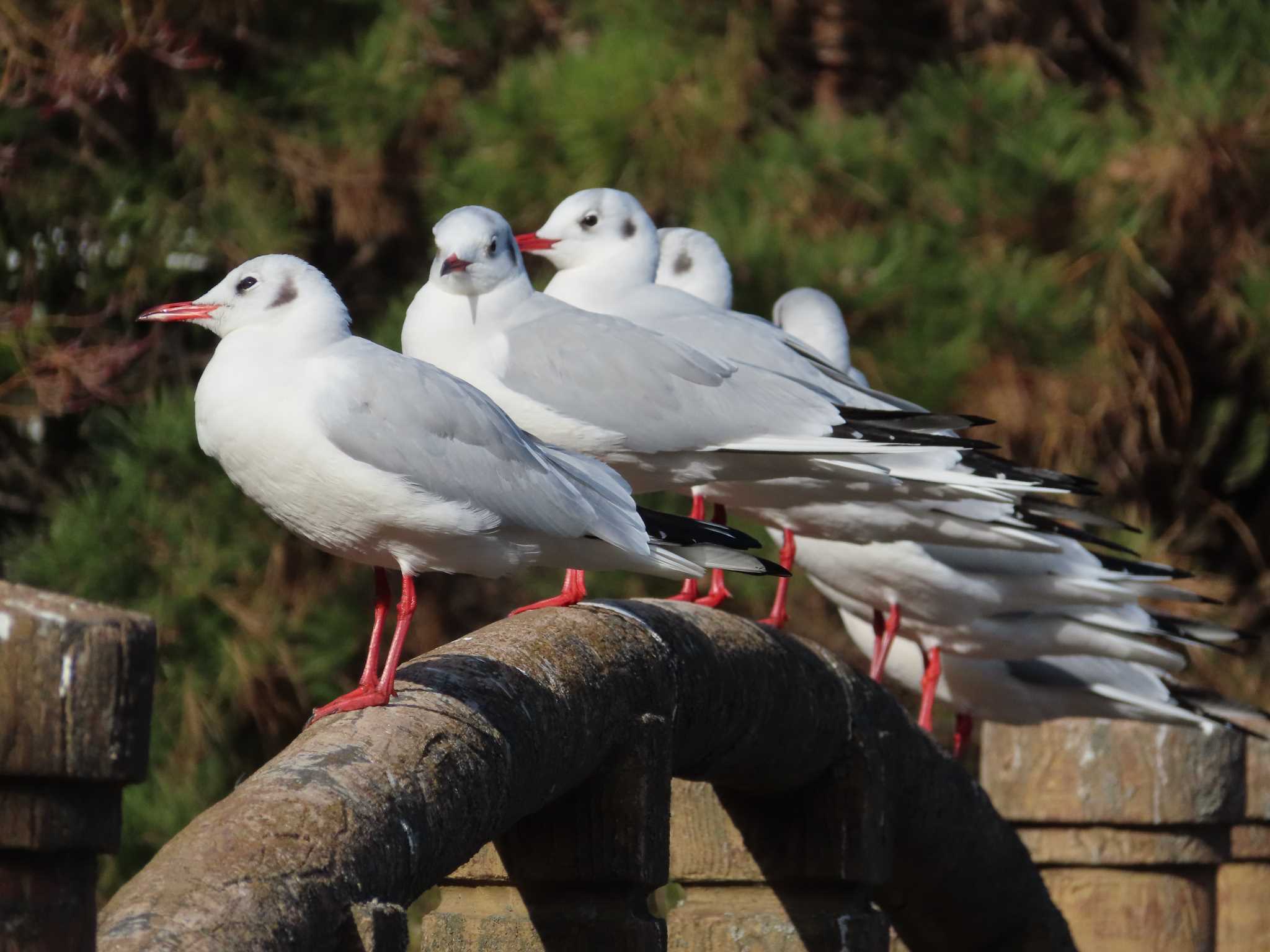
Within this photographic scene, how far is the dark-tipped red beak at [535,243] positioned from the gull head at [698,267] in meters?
0.54

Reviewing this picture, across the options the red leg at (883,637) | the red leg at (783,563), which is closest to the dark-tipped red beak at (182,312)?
the red leg at (783,563)

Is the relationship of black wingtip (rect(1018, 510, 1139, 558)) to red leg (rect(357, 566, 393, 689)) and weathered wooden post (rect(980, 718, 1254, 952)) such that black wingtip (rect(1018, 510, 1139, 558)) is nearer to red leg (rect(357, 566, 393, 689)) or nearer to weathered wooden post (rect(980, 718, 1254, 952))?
weathered wooden post (rect(980, 718, 1254, 952))

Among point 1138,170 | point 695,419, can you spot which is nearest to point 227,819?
point 695,419

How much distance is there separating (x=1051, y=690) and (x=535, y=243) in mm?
1711

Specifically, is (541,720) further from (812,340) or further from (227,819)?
(812,340)

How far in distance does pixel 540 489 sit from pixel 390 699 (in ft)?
1.67

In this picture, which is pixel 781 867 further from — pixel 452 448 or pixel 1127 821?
pixel 1127 821

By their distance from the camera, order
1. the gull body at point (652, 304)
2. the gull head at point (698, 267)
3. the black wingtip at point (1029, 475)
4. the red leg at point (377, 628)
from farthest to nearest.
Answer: the gull head at point (698, 267) → the gull body at point (652, 304) → the black wingtip at point (1029, 475) → the red leg at point (377, 628)

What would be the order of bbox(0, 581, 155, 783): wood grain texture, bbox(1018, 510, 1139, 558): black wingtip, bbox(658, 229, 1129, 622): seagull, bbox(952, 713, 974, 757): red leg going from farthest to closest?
1. bbox(952, 713, 974, 757): red leg
2. bbox(1018, 510, 1139, 558): black wingtip
3. bbox(658, 229, 1129, 622): seagull
4. bbox(0, 581, 155, 783): wood grain texture

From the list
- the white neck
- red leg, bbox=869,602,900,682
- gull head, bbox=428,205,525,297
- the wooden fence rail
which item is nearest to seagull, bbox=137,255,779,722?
the wooden fence rail

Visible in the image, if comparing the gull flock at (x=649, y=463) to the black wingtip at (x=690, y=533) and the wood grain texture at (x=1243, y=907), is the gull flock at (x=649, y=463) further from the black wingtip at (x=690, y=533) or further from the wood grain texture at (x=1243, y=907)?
the wood grain texture at (x=1243, y=907)

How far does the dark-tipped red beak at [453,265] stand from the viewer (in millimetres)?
2805

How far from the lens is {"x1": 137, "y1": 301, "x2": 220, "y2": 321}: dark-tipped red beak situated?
2266 millimetres

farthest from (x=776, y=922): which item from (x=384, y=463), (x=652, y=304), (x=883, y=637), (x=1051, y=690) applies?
(x=1051, y=690)
